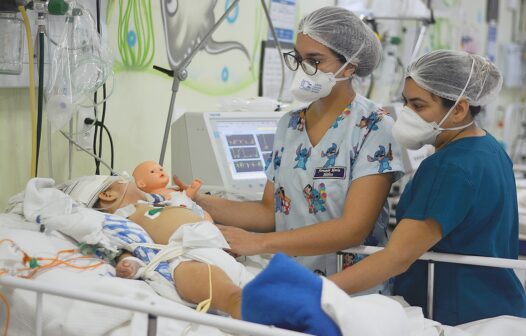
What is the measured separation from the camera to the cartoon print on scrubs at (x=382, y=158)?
74.5 inches

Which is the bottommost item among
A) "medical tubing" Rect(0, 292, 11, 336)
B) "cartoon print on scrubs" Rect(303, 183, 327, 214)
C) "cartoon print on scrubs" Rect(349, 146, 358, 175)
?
"medical tubing" Rect(0, 292, 11, 336)

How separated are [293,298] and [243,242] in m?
0.70

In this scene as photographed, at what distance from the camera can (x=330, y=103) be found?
206cm

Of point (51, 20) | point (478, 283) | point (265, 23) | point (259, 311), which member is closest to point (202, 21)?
point (265, 23)

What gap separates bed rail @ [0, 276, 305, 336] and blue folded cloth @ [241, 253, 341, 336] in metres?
0.06

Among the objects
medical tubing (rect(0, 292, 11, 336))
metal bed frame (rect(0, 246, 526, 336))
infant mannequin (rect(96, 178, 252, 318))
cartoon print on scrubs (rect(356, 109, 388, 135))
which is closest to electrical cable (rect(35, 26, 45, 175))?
infant mannequin (rect(96, 178, 252, 318))

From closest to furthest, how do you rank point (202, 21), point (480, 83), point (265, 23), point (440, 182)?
point (440, 182), point (480, 83), point (202, 21), point (265, 23)

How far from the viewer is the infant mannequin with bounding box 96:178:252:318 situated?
1536 mm

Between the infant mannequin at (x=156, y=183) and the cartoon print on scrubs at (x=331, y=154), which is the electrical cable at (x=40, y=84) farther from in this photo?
the cartoon print on scrubs at (x=331, y=154)

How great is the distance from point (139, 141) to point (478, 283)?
1.52 metres

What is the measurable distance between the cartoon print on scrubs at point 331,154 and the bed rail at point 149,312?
82cm

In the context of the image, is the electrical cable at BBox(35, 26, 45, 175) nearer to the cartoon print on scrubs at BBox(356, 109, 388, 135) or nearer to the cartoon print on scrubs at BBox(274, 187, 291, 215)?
the cartoon print on scrubs at BBox(274, 187, 291, 215)

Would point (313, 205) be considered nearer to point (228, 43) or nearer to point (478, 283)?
point (478, 283)

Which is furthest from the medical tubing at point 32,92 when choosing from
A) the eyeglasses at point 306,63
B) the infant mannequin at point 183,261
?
the eyeglasses at point 306,63
